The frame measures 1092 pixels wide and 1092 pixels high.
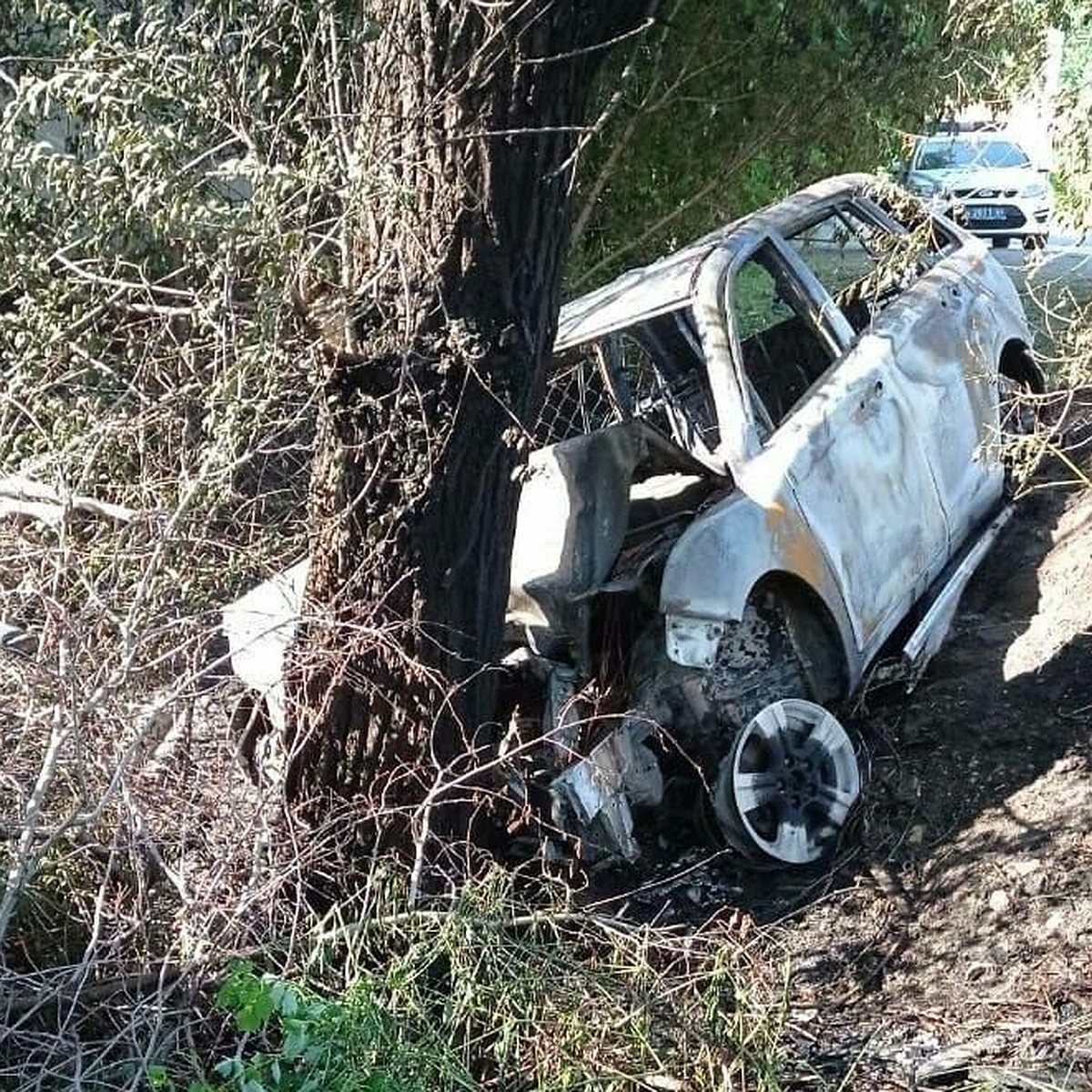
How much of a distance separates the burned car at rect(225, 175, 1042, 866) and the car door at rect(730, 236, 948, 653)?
1 centimetres

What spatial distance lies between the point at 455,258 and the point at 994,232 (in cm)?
1301

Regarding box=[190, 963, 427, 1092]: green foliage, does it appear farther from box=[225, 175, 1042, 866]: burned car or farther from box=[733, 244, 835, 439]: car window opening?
box=[733, 244, 835, 439]: car window opening

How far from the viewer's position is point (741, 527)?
5.46 meters

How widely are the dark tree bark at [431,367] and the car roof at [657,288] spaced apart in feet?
4.47

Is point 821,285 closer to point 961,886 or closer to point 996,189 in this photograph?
point 961,886

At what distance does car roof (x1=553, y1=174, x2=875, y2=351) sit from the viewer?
20.3 feet

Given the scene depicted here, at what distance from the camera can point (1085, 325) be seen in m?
5.61

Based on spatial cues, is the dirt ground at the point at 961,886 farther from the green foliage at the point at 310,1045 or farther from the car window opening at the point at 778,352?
the car window opening at the point at 778,352

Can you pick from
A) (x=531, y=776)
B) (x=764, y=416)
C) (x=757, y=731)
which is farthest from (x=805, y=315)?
(x=531, y=776)

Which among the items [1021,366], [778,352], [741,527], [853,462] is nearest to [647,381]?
[778,352]

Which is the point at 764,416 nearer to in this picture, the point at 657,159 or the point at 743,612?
the point at 743,612

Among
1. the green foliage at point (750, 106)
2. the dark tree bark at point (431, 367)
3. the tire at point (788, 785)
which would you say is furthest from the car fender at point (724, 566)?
the green foliage at point (750, 106)

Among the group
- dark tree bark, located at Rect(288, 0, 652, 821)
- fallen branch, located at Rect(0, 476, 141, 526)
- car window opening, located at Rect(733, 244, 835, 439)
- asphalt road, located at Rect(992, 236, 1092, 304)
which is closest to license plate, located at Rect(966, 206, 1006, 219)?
asphalt road, located at Rect(992, 236, 1092, 304)

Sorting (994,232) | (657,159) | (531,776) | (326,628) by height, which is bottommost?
(994,232)
